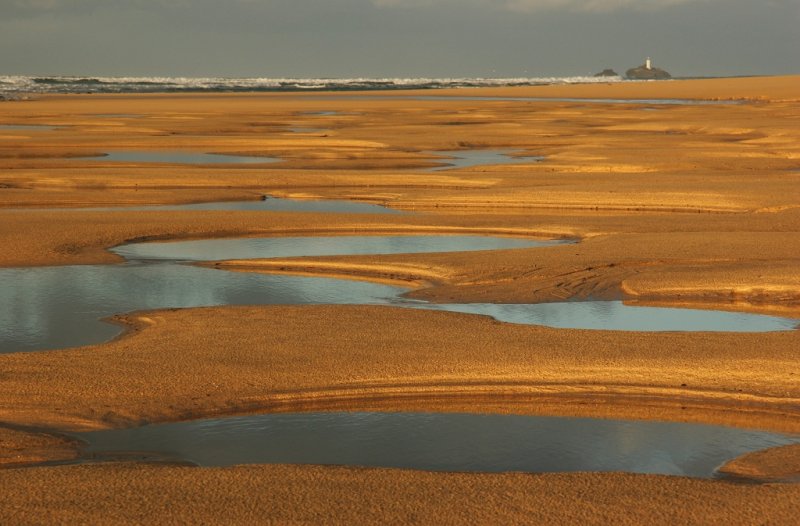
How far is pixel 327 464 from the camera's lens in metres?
6.39

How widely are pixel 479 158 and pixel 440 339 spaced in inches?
753

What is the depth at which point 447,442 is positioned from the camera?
22.4ft

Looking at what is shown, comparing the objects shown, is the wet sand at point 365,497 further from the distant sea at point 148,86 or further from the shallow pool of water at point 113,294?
the distant sea at point 148,86

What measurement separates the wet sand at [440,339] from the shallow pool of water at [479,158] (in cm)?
197

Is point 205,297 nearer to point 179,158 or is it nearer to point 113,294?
point 113,294

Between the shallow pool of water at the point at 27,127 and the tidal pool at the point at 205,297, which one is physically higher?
the tidal pool at the point at 205,297

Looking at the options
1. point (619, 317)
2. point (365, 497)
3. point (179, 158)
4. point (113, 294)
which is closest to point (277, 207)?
point (113, 294)

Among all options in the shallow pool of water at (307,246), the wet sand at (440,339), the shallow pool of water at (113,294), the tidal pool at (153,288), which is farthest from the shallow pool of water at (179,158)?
the shallow pool of water at (113,294)

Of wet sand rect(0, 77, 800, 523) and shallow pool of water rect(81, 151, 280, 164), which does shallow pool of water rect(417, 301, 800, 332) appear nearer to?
wet sand rect(0, 77, 800, 523)

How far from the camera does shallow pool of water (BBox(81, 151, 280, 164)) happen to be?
26.7 meters

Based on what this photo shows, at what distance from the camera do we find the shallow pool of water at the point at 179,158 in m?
26.7

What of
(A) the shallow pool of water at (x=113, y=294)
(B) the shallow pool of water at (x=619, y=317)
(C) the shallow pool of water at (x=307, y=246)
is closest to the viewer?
(A) the shallow pool of water at (x=113, y=294)

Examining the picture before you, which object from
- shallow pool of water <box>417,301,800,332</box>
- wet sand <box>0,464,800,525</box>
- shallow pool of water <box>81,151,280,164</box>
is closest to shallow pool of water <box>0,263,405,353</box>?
shallow pool of water <box>417,301,800,332</box>

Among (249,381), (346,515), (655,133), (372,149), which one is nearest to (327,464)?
(346,515)
